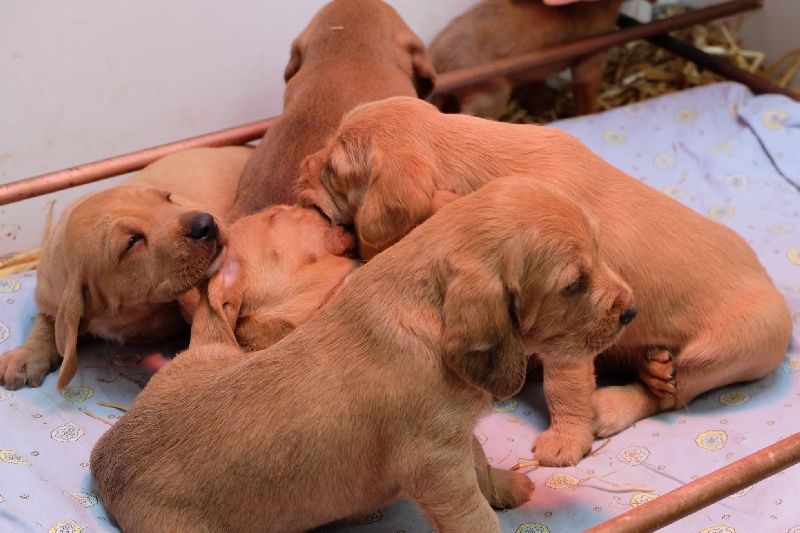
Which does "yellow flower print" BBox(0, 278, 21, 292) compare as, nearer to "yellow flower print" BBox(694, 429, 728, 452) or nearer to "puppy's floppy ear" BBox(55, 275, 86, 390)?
"puppy's floppy ear" BBox(55, 275, 86, 390)

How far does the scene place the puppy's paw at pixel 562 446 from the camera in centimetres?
331

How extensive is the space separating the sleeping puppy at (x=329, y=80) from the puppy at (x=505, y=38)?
2.72ft

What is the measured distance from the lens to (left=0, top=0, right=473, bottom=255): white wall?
15.1ft

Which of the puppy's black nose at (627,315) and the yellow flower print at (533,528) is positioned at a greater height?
the puppy's black nose at (627,315)

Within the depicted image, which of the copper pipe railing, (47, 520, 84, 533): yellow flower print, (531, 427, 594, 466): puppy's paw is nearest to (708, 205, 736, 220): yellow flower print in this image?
the copper pipe railing

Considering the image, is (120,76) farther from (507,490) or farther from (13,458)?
(507,490)

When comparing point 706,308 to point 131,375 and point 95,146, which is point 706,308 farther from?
point 95,146

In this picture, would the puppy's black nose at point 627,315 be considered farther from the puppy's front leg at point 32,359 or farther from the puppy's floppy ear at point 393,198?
the puppy's front leg at point 32,359

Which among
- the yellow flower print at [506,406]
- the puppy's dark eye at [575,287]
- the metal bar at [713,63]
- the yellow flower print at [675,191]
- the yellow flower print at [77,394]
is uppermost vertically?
the puppy's dark eye at [575,287]

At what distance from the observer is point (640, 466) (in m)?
3.31

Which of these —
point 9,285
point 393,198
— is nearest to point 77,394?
point 9,285

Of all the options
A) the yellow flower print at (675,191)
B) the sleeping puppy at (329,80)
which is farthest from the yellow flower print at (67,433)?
the yellow flower print at (675,191)

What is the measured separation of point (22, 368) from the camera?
3.61m

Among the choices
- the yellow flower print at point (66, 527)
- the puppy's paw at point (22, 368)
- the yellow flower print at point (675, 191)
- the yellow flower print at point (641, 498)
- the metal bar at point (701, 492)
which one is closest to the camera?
the metal bar at point (701, 492)
